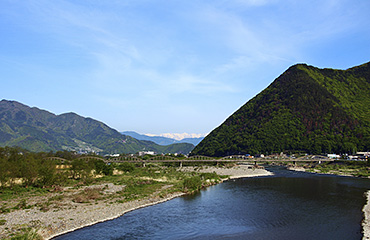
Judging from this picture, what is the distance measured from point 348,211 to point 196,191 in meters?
28.6

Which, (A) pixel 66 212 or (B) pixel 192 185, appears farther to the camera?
(B) pixel 192 185

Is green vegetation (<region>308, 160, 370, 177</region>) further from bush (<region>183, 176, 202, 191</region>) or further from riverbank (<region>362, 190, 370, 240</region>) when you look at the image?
bush (<region>183, 176, 202, 191</region>)

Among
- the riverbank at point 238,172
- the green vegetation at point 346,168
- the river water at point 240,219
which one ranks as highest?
the green vegetation at point 346,168

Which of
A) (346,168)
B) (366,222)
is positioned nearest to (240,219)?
(366,222)

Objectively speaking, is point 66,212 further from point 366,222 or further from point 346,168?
point 346,168

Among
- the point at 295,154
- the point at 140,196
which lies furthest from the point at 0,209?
the point at 295,154

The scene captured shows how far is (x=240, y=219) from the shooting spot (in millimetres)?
37219

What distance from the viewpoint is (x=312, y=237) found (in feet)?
97.6

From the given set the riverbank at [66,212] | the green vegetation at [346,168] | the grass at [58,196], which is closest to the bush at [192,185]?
the grass at [58,196]

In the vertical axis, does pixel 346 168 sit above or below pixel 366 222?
above

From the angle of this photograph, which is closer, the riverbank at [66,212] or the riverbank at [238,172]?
the riverbank at [66,212]

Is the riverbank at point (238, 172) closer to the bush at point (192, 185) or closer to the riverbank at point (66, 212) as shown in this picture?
the bush at point (192, 185)

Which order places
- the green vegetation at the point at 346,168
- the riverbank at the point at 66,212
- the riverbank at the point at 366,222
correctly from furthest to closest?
the green vegetation at the point at 346,168
the riverbank at the point at 366,222
the riverbank at the point at 66,212

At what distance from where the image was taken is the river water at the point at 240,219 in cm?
2994
